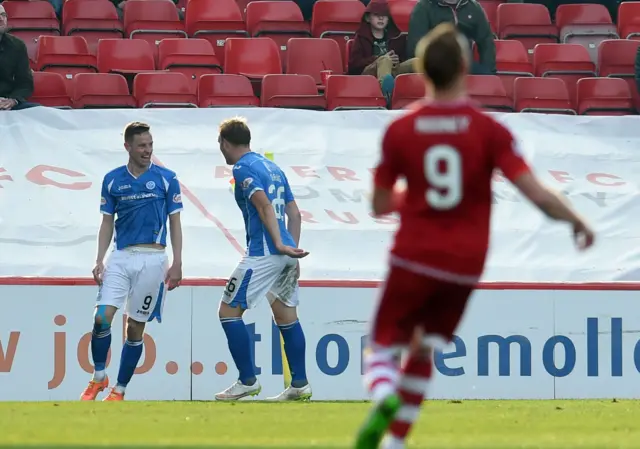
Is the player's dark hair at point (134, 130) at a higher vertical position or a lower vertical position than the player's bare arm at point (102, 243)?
higher

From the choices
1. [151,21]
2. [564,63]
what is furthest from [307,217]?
[564,63]

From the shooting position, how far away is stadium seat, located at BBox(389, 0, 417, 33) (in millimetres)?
16797

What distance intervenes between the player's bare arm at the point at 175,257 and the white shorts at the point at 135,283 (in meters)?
0.08

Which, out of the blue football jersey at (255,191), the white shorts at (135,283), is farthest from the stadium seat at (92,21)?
the blue football jersey at (255,191)

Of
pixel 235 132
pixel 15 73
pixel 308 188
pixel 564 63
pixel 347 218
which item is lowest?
pixel 347 218

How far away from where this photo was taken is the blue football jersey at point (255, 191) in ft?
33.3

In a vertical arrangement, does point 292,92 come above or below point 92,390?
above

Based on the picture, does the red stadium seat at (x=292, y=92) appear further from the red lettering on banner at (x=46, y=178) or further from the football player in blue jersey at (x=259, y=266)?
the football player in blue jersey at (x=259, y=266)

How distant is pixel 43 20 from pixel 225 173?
3.88 metres

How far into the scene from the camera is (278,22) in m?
16.3

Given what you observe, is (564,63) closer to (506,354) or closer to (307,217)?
(307,217)

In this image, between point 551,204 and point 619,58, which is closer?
point 551,204

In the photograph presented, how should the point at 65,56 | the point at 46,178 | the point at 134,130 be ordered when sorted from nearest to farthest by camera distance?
the point at 134,130, the point at 46,178, the point at 65,56

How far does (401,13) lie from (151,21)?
3.11 meters
